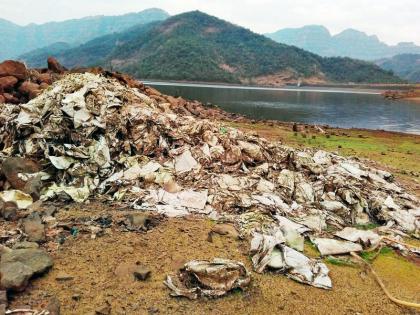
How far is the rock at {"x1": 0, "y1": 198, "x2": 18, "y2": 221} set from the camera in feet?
27.8

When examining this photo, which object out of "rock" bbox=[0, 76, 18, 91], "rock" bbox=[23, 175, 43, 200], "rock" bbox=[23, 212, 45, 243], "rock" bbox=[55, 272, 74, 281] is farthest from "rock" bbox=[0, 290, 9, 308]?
"rock" bbox=[0, 76, 18, 91]

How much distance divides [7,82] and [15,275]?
13617 mm

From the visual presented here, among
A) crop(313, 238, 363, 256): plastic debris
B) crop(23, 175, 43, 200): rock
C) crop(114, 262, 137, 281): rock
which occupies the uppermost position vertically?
crop(23, 175, 43, 200): rock

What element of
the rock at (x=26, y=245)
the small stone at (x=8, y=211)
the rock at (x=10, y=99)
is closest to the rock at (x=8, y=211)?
the small stone at (x=8, y=211)

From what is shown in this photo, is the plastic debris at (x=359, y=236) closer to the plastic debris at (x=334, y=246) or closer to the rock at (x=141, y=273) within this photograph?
the plastic debris at (x=334, y=246)

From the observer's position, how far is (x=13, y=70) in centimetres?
1820

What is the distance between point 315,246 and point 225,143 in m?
4.78

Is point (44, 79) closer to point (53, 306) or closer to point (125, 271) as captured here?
point (125, 271)

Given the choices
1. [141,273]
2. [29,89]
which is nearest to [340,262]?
[141,273]

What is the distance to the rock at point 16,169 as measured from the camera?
992 cm

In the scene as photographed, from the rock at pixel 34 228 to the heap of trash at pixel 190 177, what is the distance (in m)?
0.96

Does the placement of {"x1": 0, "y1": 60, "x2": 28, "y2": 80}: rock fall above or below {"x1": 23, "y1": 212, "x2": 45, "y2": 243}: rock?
above

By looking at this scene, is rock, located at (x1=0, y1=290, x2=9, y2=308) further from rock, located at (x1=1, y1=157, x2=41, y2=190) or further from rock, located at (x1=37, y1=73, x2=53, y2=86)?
rock, located at (x1=37, y1=73, x2=53, y2=86)

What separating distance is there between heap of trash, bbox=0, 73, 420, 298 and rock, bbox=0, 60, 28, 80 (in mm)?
5832
